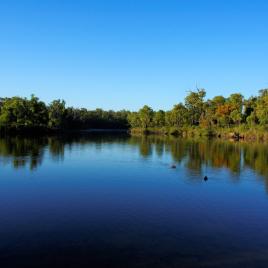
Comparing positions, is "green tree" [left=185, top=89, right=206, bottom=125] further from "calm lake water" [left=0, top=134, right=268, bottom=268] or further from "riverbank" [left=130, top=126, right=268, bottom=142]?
"calm lake water" [left=0, top=134, right=268, bottom=268]

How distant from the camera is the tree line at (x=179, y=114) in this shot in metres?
90.6

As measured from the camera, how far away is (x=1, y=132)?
86000mm

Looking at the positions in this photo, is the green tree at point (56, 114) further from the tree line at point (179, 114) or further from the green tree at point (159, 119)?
the green tree at point (159, 119)

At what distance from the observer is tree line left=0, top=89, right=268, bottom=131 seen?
90562 millimetres

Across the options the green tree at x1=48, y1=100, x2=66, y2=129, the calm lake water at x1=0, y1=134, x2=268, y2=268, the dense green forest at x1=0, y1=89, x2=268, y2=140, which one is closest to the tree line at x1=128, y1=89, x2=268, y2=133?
the dense green forest at x1=0, y1=89, x2=268, y2=140

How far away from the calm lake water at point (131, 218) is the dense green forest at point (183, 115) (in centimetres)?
6058

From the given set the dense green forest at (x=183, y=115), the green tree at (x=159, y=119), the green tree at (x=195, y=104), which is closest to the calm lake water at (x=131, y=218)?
the dense green forest at (x=183, y=115)

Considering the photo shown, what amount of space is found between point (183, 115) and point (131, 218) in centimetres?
10363

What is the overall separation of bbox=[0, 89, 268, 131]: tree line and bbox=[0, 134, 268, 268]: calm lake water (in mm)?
61981

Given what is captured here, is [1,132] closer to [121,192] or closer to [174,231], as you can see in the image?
[121,192]

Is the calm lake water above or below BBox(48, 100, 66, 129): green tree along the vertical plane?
below

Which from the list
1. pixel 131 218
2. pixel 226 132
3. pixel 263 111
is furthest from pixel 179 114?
pixel 131 218

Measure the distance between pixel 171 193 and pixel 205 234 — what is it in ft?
26.2

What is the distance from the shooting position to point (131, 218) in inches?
658
